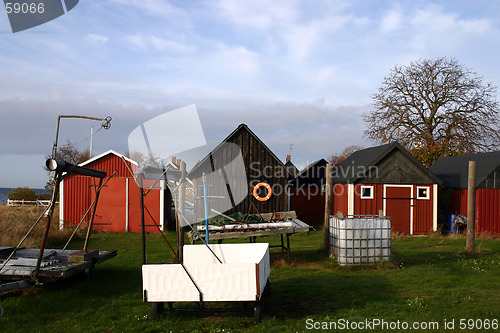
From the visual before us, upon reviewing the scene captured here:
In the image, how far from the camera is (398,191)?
68.6 feet

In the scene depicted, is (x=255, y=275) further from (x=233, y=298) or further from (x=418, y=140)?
(x=418, y=140)

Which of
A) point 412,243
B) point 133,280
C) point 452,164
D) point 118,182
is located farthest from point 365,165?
point 133,280

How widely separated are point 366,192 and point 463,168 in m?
6.97

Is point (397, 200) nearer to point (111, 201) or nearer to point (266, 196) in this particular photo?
point (266, 196)

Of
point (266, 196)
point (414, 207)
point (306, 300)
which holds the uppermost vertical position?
point (266, 196)

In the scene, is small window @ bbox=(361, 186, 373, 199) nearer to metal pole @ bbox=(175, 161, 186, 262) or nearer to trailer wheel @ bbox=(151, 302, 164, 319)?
metal pole @ bbox=(175, 161, 186, 262)

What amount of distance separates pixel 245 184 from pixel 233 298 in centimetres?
1344

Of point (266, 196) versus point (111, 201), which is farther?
point (111, 201)

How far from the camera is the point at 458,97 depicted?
Result: 1422 inches

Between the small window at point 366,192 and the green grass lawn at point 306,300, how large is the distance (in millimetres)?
8223

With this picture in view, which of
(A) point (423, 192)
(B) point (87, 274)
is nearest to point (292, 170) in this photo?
(A) point (423, 192)

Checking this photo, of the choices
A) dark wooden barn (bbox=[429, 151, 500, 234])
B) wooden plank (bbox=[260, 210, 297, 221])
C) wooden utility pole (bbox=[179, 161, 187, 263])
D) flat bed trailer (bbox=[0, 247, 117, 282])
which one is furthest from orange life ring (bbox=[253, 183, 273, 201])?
flat bed trailer (bbox=[0, 247, 117, 282])

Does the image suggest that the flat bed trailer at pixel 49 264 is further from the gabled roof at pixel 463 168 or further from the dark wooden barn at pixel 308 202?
A: the gabled roof at pixel 463 168

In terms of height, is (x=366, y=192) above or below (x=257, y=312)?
above
